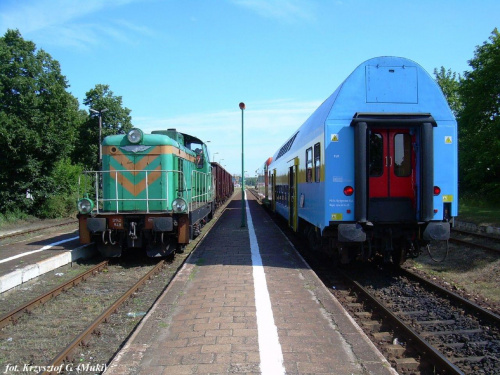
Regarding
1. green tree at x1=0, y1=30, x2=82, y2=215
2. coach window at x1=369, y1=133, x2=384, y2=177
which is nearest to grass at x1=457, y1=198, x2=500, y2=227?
coach window at x1=369, y1=133, x2=384, y2=177

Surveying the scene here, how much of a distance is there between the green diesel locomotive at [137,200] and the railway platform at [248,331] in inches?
74.0

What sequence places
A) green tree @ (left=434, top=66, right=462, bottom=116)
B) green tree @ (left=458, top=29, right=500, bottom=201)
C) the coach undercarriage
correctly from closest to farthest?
the coach undercarriage, green tree @ (left=458, top=29, right=500, bottom=201), green tree @ (left=434, top=66, right=462, bottom=116)

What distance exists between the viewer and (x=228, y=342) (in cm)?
465

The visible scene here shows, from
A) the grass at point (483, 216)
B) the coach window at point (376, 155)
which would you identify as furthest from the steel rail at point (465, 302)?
the grass at point (483, 216)

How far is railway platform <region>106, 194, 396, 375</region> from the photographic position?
411cm

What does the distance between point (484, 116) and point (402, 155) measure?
17162mm

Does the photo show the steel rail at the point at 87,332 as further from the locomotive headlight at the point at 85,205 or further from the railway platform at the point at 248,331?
the locomotive headlight at the point at 85,205

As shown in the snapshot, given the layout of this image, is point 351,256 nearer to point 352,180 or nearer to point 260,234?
point 352,180

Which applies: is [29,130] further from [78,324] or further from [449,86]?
[449,86]

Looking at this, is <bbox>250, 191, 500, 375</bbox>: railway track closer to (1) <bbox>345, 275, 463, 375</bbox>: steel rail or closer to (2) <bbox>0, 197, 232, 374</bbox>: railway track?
(1) <bbox>345, 275, 463, 375</bbox>: steel rail

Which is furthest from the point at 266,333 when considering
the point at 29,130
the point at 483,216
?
the point at 29,130

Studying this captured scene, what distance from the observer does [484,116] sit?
21.8 meters

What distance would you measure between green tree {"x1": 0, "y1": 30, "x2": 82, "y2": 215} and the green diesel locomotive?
43.0 feet

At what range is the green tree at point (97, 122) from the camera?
3903 centimetres
